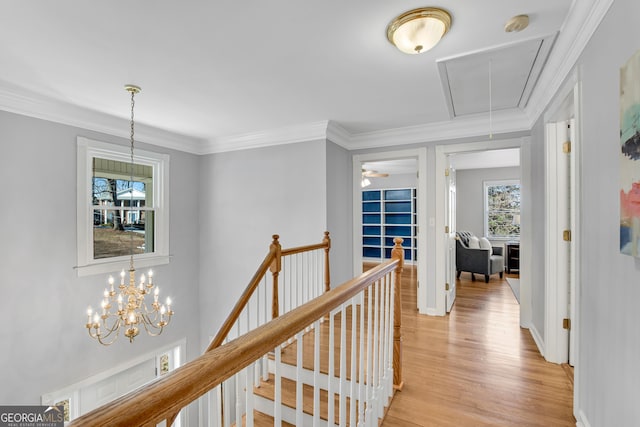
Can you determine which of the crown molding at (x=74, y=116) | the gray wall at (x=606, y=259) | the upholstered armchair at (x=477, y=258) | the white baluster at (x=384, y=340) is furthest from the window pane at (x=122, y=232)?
the upholstered armchair at (x=477, y=258)

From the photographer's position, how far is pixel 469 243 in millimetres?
5648

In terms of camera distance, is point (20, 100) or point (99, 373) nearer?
point (20, 100)

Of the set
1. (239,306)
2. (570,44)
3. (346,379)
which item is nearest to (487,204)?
(570,44)

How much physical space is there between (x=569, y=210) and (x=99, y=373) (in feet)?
16.3

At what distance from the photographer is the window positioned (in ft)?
22.5

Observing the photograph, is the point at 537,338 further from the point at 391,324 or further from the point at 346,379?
the point at 346,379

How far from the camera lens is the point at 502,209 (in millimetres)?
7000

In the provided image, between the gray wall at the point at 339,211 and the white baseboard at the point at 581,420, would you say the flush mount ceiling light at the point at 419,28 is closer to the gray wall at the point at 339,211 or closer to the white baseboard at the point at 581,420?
the gray wall at the point at 339,211

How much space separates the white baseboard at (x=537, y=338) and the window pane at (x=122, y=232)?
179 inches

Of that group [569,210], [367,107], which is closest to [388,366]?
[569,210]

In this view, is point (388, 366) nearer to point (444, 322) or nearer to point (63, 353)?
point (444, 322)

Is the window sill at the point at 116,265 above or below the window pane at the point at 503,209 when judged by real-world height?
below

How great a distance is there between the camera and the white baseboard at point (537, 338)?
2.63 m

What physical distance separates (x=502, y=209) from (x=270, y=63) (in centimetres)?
675
